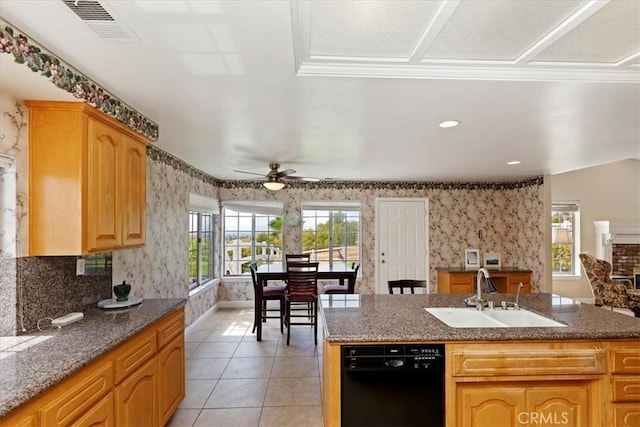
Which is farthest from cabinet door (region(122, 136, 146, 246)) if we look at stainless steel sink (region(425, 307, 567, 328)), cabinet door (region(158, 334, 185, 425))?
stainless steel sink (region(425, 307, 567, 328))

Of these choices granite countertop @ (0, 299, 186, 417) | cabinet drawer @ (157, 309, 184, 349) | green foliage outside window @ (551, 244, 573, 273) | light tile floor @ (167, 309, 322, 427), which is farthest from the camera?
green foliage outside window @ (551, 244, 573, 273)

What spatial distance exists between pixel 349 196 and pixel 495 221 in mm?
2708

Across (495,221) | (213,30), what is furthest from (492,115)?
(495,221)

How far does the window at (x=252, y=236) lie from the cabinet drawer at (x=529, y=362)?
456 centimetres

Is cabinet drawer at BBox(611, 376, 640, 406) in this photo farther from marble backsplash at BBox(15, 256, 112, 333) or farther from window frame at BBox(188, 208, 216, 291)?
window frame at BBox(188, 208, 216, 291)

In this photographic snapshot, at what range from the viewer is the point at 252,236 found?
6242 millimetres

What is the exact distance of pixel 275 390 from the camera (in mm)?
3074

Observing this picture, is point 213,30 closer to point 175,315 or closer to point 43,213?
point 43,213

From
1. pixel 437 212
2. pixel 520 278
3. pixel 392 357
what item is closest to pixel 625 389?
pixel 392 357

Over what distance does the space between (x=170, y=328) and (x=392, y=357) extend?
1.59 metres

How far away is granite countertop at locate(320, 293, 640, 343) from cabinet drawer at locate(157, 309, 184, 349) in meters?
1.10

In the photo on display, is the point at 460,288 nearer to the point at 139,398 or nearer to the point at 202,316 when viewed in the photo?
the point at 202,316

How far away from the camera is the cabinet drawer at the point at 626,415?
6.23 ft

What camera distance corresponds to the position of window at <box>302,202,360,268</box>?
620cm
